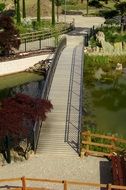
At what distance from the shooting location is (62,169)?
72.0 feet

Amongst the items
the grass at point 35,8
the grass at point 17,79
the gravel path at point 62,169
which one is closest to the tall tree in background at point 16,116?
the gravel path at point 62,169

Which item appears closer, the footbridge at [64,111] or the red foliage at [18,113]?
the red foliage at [18,113]

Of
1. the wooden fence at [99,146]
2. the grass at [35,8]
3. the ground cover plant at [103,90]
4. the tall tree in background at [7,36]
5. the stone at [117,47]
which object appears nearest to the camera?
the wooden fence at [99,146]

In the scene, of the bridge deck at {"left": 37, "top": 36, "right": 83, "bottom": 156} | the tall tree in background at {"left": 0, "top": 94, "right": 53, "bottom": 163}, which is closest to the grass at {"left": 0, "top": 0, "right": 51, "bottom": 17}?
the bridge deck at {"left": 37, "top": 36, "right": 83, "bottom": 156}

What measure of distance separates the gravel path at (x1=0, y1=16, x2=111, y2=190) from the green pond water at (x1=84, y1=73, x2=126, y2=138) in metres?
5.57

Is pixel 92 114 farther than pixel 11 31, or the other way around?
pixel 11 31

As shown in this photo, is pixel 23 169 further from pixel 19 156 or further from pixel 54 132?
pixel 54 132

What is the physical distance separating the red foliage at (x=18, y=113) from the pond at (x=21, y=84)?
1263cm

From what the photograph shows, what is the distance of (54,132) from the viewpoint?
2516cm

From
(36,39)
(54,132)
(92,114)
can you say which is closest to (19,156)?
(54,132)

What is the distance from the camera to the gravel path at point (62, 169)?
2139cm

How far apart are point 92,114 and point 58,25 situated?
1062 inches

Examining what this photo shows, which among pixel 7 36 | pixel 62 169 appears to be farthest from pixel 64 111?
pixel 7 36

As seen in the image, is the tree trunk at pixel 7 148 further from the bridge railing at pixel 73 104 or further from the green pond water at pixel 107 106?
the green pond water at pixel 107 106
